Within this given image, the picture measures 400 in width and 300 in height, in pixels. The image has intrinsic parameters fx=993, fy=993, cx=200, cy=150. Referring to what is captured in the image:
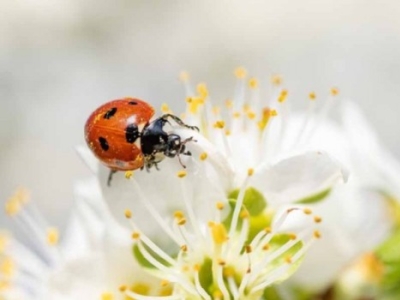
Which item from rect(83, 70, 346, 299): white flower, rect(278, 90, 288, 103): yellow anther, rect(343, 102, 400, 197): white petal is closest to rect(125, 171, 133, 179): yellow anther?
rect(83, 70, 346, 299): white flower

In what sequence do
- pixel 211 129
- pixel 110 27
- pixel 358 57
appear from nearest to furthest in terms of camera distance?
pixel 211 129 → pixel 358 57 → pixel 110 27

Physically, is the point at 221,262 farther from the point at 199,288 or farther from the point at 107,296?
the point at 107,296

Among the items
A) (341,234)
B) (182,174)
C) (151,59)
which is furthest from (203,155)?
(151,59)

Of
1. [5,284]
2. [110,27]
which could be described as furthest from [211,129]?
[110,27]

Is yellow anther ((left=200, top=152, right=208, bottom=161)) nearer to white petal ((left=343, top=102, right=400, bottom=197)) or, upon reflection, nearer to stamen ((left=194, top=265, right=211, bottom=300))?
stamen ((left=194, top=265, right=211, bottom=300))

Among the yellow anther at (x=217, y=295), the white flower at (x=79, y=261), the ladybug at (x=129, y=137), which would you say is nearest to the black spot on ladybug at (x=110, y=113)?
the ladybug at (x=129, y=137)

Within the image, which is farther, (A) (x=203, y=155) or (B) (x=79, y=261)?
(B) (x=79, y=261)

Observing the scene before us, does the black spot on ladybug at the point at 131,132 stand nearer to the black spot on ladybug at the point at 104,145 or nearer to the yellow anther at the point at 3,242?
the black spot on ladybug at the point at 104,145

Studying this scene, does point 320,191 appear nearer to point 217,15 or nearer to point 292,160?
point 292,160
